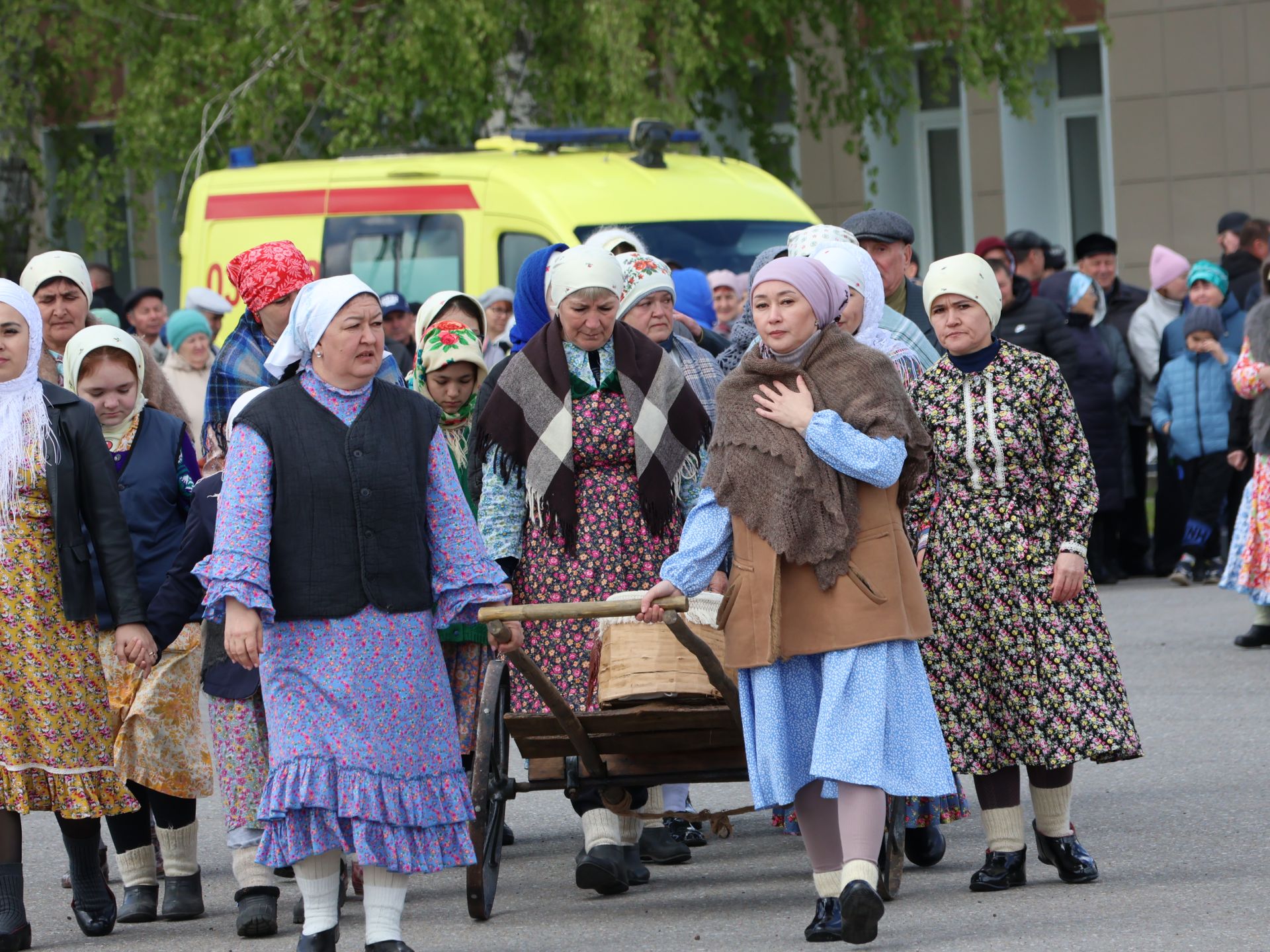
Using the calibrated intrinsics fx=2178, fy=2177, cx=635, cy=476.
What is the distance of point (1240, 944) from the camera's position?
18.5 ft

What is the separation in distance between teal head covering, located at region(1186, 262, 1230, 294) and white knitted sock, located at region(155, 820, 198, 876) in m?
8.87

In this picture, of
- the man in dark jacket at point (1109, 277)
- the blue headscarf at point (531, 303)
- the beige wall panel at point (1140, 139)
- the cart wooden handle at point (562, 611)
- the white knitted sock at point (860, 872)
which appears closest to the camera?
the white knitted sock at point (860, 872)

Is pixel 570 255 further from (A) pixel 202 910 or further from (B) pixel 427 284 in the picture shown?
(B) pixel 427 284

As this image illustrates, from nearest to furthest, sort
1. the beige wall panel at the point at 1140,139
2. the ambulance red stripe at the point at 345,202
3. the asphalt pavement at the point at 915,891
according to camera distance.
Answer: the asphalt pavement at the point at 915,891, the ambulance red stripe at the point at 345,202, the beige wall panel at the point at 1140,139

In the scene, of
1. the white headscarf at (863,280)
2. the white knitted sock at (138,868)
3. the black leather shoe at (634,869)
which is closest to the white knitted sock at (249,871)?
the white knitted sock at (138,868)

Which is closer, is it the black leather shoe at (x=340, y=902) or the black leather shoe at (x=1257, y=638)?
the black leather shoe at (x=340, y=902)

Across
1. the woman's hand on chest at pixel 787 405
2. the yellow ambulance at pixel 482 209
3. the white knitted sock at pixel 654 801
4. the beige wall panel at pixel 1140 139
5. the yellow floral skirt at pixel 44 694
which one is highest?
the beige wall panel at pixel 1140 139

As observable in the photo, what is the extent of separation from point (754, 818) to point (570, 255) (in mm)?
2518

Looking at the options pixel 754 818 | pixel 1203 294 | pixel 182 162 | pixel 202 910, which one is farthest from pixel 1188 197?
pixel 202 910

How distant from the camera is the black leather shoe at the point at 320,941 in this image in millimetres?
5723

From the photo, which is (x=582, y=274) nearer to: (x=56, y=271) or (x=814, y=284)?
(x=814, y=284)

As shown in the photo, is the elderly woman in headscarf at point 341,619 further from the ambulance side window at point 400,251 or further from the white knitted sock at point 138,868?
the ambulance side window at point 400,251

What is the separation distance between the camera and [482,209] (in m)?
13.5

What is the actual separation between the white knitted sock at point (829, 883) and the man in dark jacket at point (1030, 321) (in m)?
7.32
